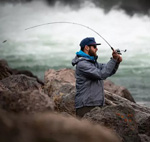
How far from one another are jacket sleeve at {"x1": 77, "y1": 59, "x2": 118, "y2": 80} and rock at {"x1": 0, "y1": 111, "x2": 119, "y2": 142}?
2.58m

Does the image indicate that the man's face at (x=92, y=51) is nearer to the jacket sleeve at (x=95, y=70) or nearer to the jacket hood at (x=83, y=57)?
the jacket hood at (x=83, y=57)

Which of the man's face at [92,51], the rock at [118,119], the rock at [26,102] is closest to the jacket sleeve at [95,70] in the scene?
the man's face at [92,51]

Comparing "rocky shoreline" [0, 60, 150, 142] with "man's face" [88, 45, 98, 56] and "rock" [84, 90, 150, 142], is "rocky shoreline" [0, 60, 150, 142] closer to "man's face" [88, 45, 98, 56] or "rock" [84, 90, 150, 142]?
"rock" [84, 90, 150, 142]

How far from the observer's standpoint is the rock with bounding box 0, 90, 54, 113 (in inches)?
125

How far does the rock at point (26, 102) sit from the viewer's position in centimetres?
319

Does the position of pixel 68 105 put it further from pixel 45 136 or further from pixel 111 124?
pixel 45 136

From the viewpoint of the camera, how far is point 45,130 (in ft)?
7.66

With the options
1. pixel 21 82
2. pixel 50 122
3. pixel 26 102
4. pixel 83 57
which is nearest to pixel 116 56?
pixel 83 57

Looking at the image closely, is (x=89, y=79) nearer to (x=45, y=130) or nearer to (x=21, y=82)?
(x=45, y=130)

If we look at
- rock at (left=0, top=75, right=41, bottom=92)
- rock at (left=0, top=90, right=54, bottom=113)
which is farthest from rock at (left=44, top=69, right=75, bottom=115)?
rock at (left=0, top=90, right=54, bottom=113)

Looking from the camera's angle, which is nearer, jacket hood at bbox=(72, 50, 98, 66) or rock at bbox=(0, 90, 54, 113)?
rock at bbox=(0, 90, 54, 113)

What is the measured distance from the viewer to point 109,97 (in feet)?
28.6

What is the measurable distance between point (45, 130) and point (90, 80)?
119 inches

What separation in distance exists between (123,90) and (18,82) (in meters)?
7.88
